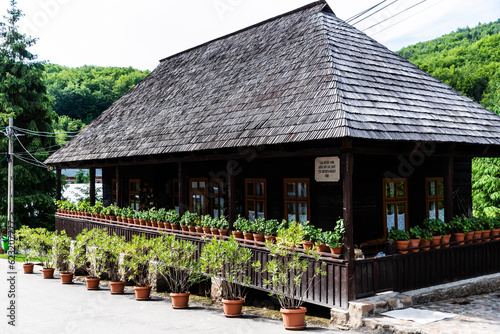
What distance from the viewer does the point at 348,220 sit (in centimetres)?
885

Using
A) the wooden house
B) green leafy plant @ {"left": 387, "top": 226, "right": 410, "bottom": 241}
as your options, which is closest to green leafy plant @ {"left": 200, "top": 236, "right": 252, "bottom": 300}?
the wooden house

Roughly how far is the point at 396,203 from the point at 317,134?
13.7ft

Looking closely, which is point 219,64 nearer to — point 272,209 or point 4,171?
point 272,209

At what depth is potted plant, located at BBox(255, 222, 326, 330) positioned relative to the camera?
883 centimetres

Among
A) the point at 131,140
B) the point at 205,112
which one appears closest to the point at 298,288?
the point at 205,112

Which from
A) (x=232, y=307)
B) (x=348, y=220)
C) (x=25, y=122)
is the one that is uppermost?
(x=25, y=122)

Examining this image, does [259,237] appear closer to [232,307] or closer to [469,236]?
[232,307]

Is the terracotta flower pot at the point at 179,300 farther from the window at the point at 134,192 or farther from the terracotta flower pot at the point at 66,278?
the window at the point at 134,192

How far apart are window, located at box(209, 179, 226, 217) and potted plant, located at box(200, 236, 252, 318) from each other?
3983mm

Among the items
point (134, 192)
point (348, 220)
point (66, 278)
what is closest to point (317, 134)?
point (348, 220)

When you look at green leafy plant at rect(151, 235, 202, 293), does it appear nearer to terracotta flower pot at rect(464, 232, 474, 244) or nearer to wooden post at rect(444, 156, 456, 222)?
wooden post at rect(444, 156, 456, 222)

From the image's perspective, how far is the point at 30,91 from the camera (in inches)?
1113

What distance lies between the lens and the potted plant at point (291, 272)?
29.0 ft

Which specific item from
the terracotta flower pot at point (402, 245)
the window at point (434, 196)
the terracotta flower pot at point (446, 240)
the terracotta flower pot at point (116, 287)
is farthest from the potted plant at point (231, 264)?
the window at point (434, 196)
